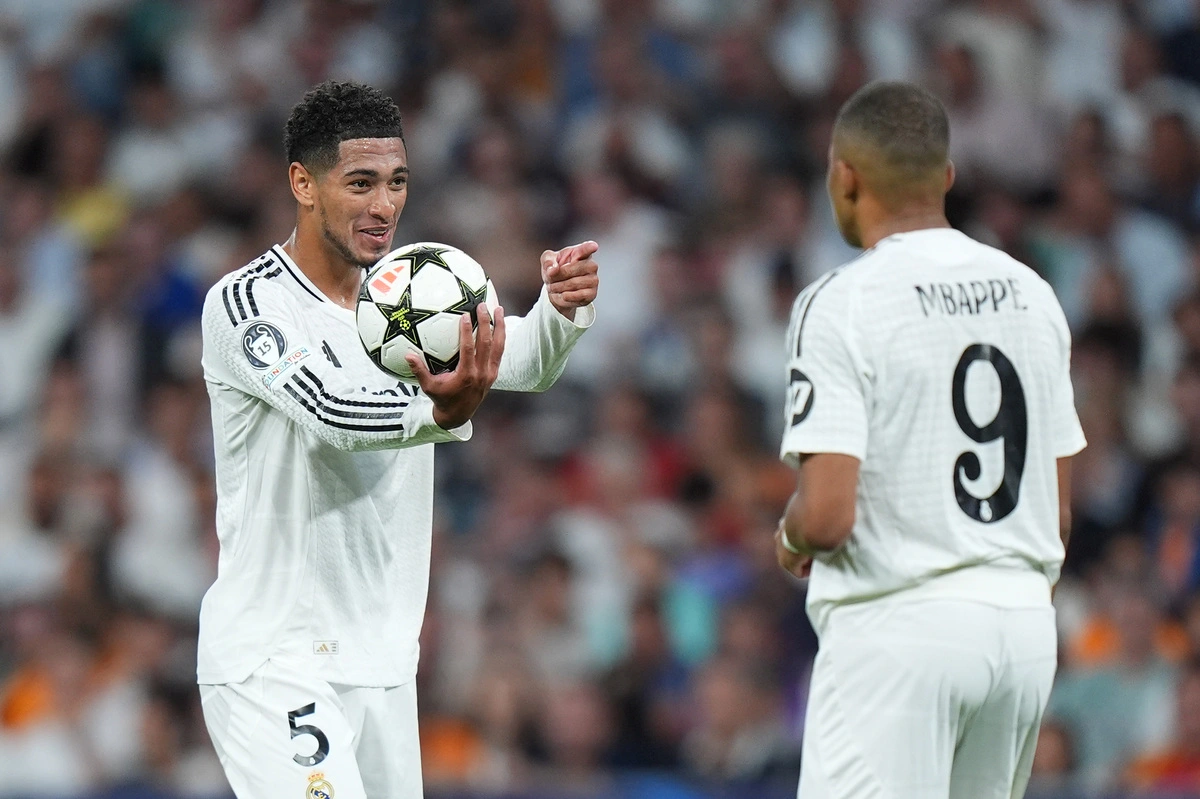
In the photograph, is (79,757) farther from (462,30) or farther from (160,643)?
(462,30)

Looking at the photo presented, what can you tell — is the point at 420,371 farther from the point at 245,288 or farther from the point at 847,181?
the point at 847,181

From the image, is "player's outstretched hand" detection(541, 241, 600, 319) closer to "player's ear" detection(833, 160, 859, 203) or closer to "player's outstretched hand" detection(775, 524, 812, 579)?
"player's ear" detection(833, 160, 859, 203)

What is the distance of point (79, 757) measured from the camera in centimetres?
904

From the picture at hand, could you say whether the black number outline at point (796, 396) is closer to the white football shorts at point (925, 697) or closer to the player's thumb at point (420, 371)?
the white football shorts at point (925, 697)

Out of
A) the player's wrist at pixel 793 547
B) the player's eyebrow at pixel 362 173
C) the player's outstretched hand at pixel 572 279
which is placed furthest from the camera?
the player's eyebrow at pixel 362 173

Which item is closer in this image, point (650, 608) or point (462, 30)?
point (650, 608)

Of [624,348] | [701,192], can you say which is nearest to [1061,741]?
[624,348]

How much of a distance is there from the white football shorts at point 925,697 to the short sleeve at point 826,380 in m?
0.41

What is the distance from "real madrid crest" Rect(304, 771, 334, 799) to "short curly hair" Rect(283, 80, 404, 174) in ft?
5.17

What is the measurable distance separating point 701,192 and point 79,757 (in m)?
4.86

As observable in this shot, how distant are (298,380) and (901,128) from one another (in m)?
1.55

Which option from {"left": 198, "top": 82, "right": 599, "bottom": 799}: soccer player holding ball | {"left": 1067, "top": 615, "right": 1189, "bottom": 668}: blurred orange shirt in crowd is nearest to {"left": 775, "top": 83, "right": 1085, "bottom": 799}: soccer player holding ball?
{"left": 198, "top": 82, "right": 599, "bottom": 799}: soccer player holding ball

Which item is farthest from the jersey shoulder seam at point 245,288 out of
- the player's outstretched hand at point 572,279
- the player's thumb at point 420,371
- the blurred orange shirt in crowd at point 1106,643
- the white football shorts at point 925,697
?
the blurred orange shirt in crowd at point 1106,643

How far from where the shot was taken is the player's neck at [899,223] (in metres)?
4.16
